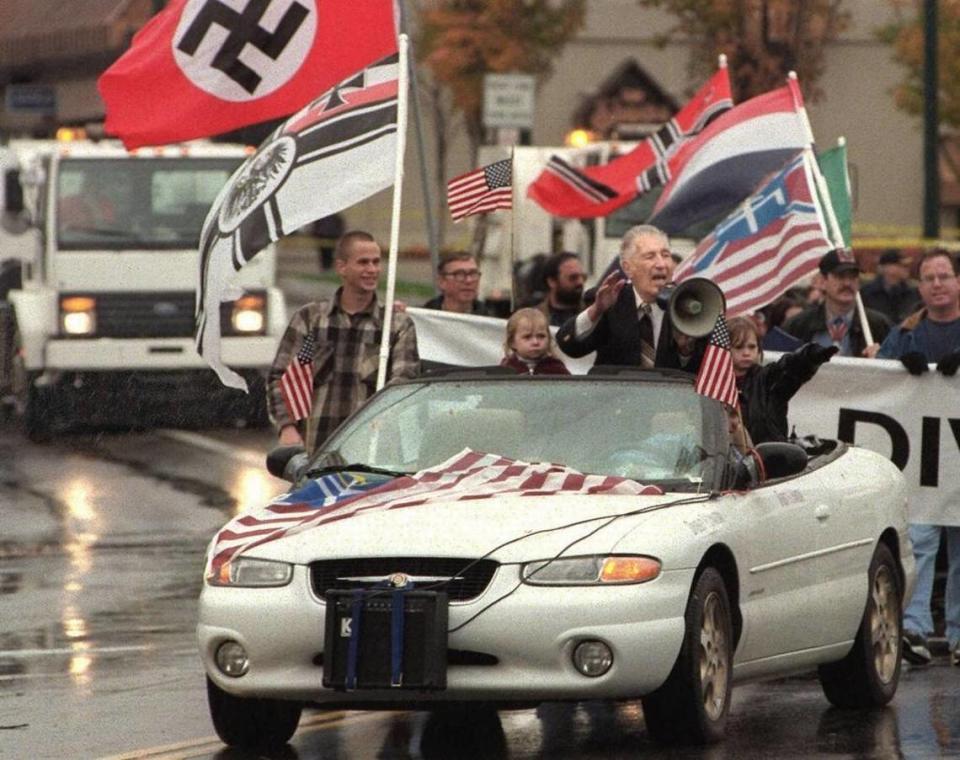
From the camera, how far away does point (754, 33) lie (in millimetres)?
39125

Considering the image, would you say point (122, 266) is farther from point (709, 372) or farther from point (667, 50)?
point (667, 50)

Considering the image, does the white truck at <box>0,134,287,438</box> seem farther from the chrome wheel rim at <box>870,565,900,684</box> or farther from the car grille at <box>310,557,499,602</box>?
the car grille at <box>310,557,499,602</box>

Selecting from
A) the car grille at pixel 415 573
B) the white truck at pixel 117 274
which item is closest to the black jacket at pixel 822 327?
the car grille at pixel 415 573

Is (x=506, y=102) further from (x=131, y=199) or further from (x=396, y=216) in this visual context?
(x=396, y=216)

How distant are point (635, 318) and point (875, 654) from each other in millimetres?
1707

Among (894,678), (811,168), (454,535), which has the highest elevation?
(811,168)

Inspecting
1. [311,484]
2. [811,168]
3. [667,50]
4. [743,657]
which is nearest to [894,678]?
[743,657]

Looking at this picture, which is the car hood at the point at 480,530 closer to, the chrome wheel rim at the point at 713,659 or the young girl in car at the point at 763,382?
the chrome wheel rim at the point at 713,659

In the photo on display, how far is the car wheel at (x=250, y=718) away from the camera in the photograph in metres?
9.01

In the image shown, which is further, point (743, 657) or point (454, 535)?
point (743, 657)

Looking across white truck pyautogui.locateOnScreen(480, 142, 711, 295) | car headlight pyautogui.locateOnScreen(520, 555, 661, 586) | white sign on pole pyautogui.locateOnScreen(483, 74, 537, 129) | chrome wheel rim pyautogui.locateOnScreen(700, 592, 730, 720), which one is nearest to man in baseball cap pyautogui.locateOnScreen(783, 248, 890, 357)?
chrome wheel rim pyautogui.locateOnScreen(700, 592, 730, 720)

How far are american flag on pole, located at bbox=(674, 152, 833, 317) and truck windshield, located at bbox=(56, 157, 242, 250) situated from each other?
34.1 feet

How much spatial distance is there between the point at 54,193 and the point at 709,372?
14.6 metres

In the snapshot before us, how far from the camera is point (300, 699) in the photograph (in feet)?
28.5
